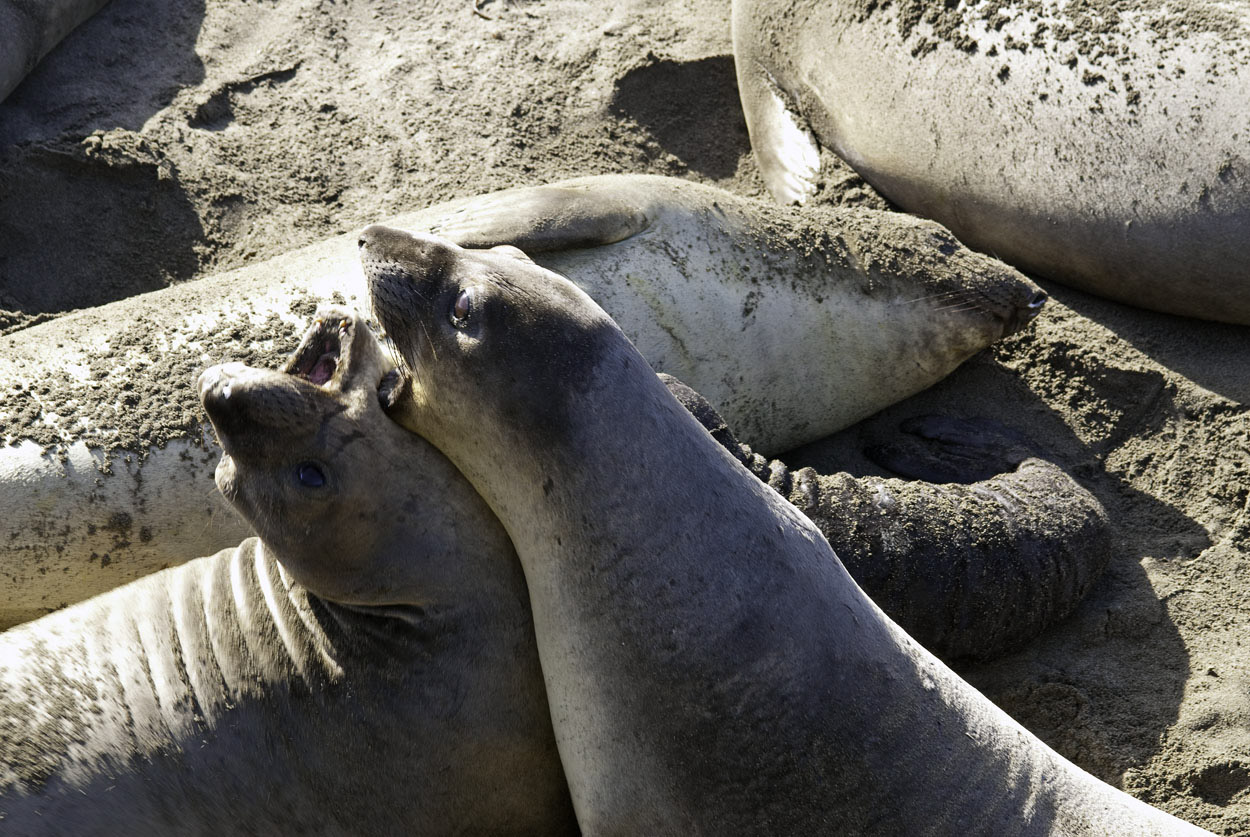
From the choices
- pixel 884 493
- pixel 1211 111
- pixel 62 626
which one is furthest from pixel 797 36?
pixel 62 626

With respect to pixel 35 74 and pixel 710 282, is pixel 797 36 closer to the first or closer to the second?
pixel 710 282

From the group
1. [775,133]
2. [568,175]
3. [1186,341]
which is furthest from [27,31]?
[1186,341]

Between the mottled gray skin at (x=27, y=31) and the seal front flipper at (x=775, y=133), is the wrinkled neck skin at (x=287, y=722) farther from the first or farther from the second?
the mottled gray skin at (x=27, y=31)

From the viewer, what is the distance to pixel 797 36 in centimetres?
538

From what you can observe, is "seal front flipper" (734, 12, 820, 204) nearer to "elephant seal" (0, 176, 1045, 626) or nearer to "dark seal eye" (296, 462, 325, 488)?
"elephant seal" (0, 176, 1045, 626)

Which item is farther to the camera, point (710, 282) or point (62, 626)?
point (710, 282)

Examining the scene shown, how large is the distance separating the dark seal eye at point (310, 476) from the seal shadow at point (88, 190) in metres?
2.22

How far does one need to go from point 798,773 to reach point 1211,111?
9.90 feet

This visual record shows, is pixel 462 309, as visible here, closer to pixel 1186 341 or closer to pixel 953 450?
pixel 953 450

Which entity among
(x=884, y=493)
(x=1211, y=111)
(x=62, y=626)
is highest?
(x=1211, y=111)

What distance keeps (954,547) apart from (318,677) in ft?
6.10

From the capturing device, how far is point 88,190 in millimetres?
5156

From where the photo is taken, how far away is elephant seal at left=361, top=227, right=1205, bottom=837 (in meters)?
2.76

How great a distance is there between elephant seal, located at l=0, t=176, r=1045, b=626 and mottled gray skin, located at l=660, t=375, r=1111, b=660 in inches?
22.2
